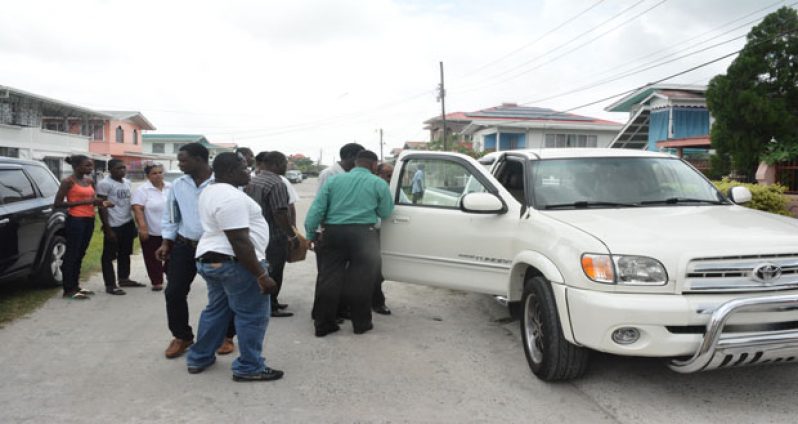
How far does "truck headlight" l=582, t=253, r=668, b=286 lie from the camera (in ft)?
11.8

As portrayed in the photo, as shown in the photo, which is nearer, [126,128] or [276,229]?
[276,229]

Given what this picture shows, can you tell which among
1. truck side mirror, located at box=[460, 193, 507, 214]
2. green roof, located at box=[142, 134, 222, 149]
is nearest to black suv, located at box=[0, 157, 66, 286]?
truck side mirror, located at box=[460, 193, 507, 214]

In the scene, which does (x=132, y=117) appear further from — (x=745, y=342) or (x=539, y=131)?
(x=745, y=342)

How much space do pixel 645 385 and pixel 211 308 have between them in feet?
10.3

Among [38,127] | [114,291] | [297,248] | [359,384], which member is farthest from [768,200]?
[38,127]

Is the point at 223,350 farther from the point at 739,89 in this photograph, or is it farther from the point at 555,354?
the point at 739,89

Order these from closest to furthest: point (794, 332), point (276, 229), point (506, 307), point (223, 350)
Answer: point (794, 332), point (223, 350), point (276, 229), point (506, 307)

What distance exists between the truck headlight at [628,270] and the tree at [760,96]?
10.2 meters

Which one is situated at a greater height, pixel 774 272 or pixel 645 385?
pixel 774 272

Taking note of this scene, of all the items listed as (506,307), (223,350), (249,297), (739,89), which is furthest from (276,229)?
(739,89)

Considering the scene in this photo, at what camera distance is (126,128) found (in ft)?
161

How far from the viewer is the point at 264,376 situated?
429 centimetres

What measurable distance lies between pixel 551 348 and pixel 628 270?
0.77 m

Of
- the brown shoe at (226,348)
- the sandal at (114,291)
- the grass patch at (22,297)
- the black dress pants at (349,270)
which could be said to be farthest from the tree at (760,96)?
the grass patch at (22,297)
